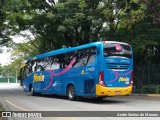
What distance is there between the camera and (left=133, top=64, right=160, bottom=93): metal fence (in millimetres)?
26925

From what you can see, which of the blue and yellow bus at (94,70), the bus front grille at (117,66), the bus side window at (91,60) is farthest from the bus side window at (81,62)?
the bus front grille at (117,66)

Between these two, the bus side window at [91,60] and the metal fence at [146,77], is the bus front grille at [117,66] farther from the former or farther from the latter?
the metal fence at [146,77]

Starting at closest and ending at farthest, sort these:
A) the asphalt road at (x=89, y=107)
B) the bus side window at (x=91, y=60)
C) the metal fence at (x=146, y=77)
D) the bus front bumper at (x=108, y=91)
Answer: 1. the asphalt road at (x=89, y=107)
2. the bus front bumper at (x=108, y=91)
3. the bus side window at (x=91, y=60)
4. the metal fence at (x=146, y=77)

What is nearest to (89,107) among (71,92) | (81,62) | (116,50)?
(116,50)

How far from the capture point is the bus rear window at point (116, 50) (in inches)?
751

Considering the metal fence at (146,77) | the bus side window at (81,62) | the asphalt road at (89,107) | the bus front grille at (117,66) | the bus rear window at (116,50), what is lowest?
the asphalt road at (89,107)

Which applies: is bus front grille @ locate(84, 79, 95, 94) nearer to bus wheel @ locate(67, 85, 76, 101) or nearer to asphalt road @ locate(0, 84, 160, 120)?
asphalt road @ locate(0, 84, 160, 120)

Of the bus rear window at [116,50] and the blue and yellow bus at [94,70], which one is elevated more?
the bus rear window at [116,50]

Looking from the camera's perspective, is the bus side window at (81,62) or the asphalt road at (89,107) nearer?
the asphalt road at (89,107)

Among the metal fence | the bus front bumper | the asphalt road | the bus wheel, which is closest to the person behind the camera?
the asphalt road

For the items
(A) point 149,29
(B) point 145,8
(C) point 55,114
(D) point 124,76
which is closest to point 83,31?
(A) point 149,29

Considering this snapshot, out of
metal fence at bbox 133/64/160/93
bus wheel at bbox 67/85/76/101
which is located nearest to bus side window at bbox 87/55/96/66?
bus wheel at bbox 67/85/76/101

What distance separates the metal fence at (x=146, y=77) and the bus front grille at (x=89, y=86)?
7655mm

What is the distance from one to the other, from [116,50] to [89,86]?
8.46 ft
